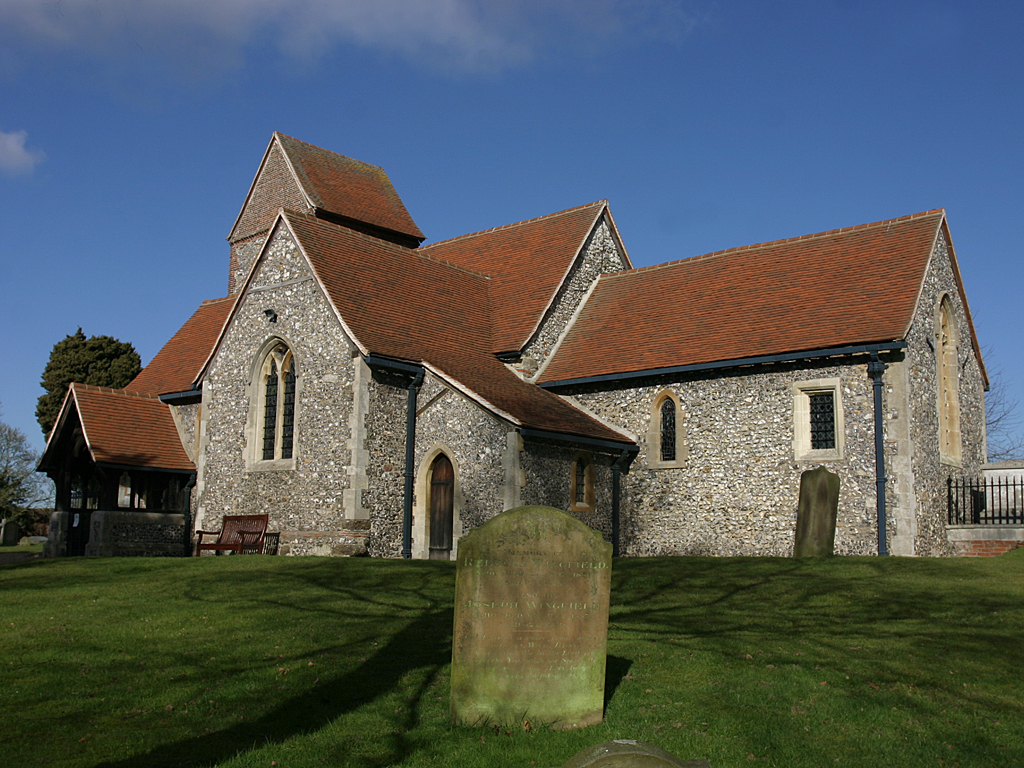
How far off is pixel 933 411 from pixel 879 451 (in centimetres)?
279

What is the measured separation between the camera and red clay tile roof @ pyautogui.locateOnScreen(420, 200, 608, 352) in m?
24.8

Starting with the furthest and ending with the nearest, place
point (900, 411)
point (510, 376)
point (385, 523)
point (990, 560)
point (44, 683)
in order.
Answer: point (510, 376), point (385, 523), point (900, 411), point (990, 560), point (44, 683)

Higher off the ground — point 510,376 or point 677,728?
point 510,376

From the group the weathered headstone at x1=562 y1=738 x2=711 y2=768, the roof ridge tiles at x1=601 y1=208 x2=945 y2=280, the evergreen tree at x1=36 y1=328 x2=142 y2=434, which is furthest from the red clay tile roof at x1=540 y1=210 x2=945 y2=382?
the evergreen tree at x1=36 y1=328 x2=142 y2=434

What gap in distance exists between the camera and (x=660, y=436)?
22.1 meters

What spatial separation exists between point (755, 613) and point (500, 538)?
616 cm

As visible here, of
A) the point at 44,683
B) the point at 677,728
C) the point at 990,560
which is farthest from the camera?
the point at 990,560

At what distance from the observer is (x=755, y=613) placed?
12.2 meters

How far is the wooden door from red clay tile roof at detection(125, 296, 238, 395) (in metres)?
9.21

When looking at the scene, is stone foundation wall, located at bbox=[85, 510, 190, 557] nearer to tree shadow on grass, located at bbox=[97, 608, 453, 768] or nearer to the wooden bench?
the wooden bench

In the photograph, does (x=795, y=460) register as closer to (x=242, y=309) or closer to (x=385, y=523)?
(x=385, y=523)

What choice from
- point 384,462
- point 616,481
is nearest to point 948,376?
point 616,481

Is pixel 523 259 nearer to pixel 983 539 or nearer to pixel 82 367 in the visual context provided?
pixel 983 539

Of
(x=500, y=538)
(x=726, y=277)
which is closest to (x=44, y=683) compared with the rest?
(x=500, y=538)
